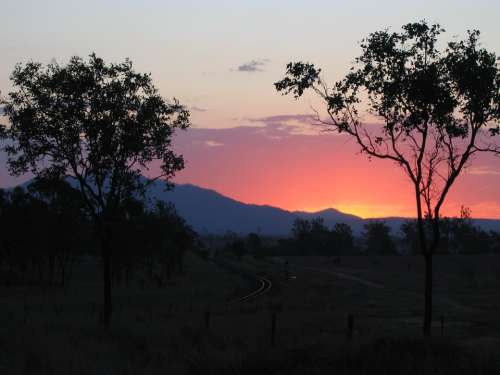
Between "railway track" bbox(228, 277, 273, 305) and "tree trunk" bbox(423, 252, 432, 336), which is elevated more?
"tree trunk" bbox(423, 252, 432, 336)

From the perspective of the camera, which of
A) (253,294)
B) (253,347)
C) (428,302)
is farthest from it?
(253,294)

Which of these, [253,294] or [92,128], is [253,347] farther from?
[253,294]

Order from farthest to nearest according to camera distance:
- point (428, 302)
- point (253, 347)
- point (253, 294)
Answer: point (253, 294) < point (428, 302) < point (253, 347)

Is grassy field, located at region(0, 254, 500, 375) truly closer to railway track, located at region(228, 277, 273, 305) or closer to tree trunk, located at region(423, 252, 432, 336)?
tree trunk, located at region(423, 252, 432, 336)

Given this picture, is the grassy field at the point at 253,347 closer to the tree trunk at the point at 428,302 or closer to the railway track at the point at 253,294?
the tree trunk at the point at 428,302

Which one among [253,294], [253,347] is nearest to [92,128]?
[253,347]

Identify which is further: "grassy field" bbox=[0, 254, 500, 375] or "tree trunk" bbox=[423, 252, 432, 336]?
"tree trunk" bbox=[423, 252, 432, 336]

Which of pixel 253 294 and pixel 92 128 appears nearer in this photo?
pixel 92 128

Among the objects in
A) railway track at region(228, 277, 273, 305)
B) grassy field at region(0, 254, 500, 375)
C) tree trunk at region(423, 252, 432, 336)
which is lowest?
Answer: railway track at region(228, 277, 273, 305)

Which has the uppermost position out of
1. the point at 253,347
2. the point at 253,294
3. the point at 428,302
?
the point at 428,302

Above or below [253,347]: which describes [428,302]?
above

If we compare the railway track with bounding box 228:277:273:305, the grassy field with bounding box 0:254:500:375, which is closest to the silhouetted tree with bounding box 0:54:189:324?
the grassy field with bounding box 0:254:500:375

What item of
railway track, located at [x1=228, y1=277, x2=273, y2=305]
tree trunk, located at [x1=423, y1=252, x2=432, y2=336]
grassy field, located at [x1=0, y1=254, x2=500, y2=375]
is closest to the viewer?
grassy field, located at [x1=0, y1=254, x2=500, y2=375]

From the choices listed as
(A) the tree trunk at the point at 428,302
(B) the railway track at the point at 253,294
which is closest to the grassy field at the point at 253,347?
(A) the tree trunk at the point at 428,302
